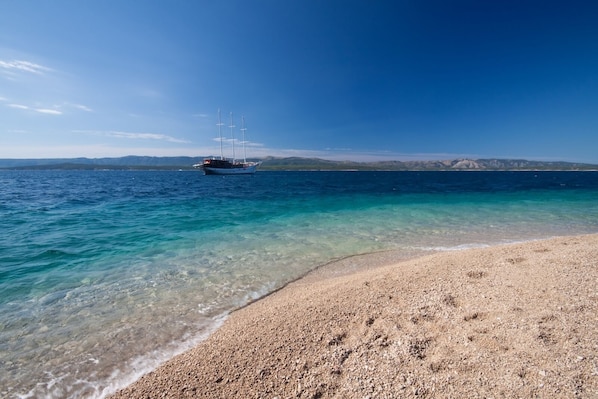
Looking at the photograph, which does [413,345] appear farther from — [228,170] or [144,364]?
[228,170]

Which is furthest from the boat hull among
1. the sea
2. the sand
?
the sand

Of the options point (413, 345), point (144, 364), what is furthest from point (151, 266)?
point (413, 345)

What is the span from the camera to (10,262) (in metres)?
9.24

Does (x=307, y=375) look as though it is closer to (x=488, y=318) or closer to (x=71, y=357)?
(x=488, y=318)

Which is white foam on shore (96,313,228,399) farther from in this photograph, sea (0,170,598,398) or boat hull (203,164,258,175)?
boat hull (203,164,258,175)

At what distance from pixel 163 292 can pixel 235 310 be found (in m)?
2.32

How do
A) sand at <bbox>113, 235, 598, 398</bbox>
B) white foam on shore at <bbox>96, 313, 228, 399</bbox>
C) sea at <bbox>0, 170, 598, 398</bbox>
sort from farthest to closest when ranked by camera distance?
sea at <bbox>0, 170, 598, 398</bbox> < white foam on shore at <bbox>96, 313, 228, 399</bbox> < sand at <bbox>113, 235, 598, 398</bbox>

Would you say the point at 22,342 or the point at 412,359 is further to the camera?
the point at 22,342

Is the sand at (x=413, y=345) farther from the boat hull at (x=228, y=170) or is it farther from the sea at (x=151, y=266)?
the boat hull at (x=228, y=170)

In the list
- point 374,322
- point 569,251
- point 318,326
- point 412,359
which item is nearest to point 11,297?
point 318,326

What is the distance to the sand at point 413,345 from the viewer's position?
125 inches

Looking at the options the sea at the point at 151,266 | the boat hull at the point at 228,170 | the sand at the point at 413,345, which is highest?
the boat hull at the point at 228,170

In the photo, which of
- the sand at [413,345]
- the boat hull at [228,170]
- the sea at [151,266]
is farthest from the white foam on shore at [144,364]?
the boat hull at [228,170]

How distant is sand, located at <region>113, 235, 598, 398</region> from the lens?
3176 millimetres
